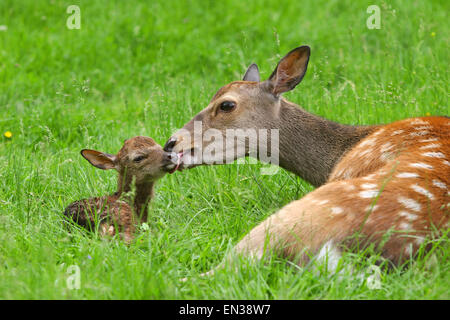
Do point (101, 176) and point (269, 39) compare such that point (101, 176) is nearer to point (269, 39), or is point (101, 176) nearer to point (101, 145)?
point (101, 145)

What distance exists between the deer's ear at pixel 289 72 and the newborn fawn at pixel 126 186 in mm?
969

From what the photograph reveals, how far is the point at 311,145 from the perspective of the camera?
532 cm

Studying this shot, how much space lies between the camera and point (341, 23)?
379 inches

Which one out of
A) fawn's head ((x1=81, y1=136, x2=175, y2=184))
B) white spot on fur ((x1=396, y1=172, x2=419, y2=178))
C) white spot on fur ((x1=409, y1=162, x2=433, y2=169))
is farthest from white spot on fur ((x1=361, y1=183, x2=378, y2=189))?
Result: fawn's head ((x1=81, y1=136, x2=175, y2=184))

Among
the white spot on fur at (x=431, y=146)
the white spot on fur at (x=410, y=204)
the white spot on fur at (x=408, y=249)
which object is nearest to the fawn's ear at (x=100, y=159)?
the white spot on fur at (x=431, y=146)

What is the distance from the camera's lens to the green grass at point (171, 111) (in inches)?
145

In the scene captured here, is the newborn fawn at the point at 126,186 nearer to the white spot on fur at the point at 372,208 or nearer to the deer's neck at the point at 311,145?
the deer's neck at the point at 311,145

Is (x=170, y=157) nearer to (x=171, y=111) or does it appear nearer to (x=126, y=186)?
(x=126, y=186)

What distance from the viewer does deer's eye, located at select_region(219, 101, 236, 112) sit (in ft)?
17.0

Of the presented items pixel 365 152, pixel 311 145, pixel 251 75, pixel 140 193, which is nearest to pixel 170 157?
pixel 140 193

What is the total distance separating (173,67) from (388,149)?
179 inches

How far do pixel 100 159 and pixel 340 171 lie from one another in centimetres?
180

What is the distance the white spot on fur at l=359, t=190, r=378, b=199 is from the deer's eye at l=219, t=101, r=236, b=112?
1.67 metres
